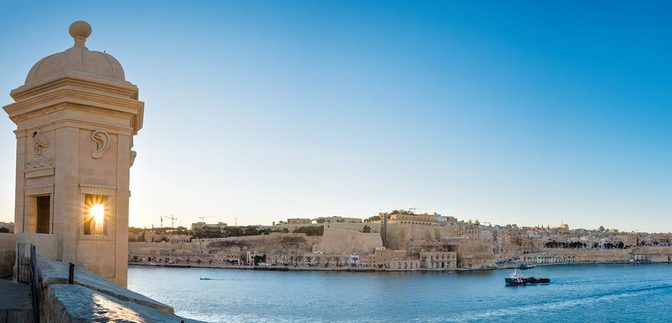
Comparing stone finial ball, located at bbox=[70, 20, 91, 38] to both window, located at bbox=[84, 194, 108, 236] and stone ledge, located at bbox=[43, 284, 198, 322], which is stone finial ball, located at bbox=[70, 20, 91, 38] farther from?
stone ledge, located at bbox=[43, 284, 198, 322]

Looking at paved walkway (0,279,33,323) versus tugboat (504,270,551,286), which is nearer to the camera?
paved walkway (0,279,33,323)

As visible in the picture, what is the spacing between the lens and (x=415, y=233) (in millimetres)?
70500

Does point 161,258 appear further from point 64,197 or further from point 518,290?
point 64,197

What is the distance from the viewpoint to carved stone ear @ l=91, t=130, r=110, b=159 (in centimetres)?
547

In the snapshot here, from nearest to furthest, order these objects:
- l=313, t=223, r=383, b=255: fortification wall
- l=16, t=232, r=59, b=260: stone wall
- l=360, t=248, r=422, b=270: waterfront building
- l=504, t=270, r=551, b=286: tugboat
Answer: l=16, t=232, r=59, b=260: stone wall, l=504, t=270, r=551, b=286: tugboat, l=360, t=248, r=422, b=270: waterfront building, l=313, t=223, r=383, b=255: fortification wall

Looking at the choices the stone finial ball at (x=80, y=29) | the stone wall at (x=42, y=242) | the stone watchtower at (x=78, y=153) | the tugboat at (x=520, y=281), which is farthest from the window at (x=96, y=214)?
the tugboat at (x=520, y=281)

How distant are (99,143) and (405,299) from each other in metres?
32.3

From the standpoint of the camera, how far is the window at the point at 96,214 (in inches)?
218

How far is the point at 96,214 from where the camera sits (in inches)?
219

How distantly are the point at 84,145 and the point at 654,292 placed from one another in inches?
1684

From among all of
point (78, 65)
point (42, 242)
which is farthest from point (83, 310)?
point (78, 65)

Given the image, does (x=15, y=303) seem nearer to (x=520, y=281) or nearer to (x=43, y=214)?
(x=43, y=214)

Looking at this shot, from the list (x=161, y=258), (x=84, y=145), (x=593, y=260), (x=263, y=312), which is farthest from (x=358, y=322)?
(x=593, y=260)

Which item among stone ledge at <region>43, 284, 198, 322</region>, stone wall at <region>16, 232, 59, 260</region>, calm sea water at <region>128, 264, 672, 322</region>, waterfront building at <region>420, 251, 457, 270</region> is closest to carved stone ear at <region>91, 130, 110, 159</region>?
stone wall at <region>16, 232, 59, 260</region>
